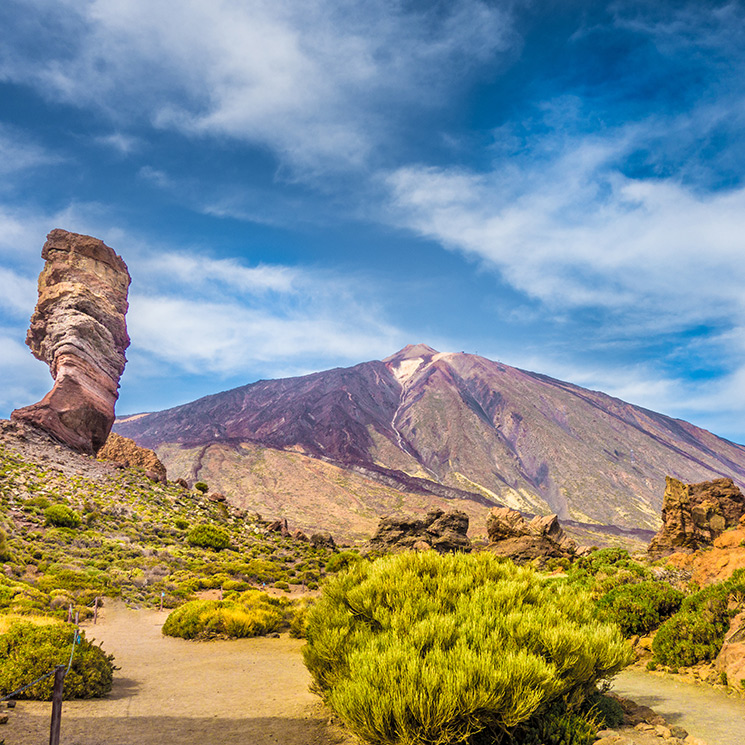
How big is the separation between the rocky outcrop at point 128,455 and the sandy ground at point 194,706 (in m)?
33.6

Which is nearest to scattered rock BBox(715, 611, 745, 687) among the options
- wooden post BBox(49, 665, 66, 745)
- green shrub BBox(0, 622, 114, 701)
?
wooden post BBox(49, 665, 66, 745)

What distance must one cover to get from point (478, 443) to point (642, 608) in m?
156

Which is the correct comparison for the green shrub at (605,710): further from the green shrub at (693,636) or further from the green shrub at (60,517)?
the green shrub at (60,517)

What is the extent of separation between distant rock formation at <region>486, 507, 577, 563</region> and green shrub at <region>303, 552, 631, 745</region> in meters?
24.0

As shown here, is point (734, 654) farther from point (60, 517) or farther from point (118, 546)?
point (60, 517)

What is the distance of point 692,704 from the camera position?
772cm

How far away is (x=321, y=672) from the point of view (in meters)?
7.47

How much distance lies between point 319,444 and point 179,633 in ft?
440

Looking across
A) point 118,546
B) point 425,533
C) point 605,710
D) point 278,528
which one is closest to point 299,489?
point 278,528

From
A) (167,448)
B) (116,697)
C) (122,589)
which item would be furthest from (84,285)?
(167,448)

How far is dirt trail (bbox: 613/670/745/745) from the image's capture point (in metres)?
6.46

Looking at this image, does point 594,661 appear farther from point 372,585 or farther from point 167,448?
point 167,448

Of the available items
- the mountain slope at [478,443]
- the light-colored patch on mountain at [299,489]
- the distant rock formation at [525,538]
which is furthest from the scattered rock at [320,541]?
the mountain slope at [478,443]

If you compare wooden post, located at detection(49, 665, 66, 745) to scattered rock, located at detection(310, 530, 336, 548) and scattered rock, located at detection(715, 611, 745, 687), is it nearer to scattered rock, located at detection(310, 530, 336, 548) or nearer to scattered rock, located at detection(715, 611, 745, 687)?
scattered rock, located at detection(715, 611, 745, 687)
